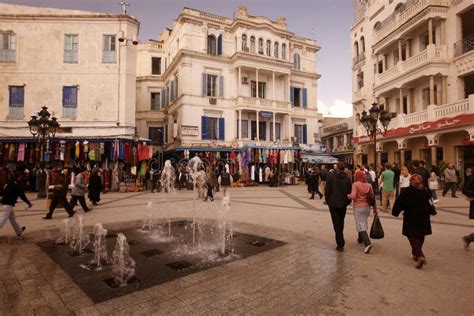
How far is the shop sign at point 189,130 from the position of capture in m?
26.7

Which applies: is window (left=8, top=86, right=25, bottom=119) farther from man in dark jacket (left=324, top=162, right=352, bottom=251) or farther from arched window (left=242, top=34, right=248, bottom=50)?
man in dark jacket (left=324, top=162, right=352, bottom=251)

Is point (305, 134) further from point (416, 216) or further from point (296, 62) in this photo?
point (416, 216)

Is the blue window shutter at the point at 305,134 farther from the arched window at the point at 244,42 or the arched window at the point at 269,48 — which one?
the arched window at the point at 244,42

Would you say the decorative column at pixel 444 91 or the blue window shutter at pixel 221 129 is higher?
the decorative column at pixel 444 91

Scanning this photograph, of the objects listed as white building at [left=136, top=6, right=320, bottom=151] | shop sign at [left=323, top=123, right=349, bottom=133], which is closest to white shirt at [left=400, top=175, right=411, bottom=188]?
white building at [left=136, top=6, right=320, bottom=151]

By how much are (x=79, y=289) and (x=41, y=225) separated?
20.1 ft

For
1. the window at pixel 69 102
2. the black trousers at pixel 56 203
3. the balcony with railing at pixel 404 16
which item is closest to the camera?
the black trousers at pixel 56 203

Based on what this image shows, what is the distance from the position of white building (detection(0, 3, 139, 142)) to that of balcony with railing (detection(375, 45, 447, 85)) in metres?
21.1

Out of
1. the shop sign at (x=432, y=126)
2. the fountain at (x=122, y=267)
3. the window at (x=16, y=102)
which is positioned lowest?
the fountain at (x=122, y=267)

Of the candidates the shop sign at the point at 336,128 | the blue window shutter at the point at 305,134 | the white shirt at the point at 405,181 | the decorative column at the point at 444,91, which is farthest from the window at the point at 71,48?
the shop sign at the point at 336,128

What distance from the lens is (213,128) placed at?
93.5 ft

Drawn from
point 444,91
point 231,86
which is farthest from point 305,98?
point 444,91

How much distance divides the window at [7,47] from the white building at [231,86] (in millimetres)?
12862

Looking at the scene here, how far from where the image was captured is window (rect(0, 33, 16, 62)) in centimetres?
2153
